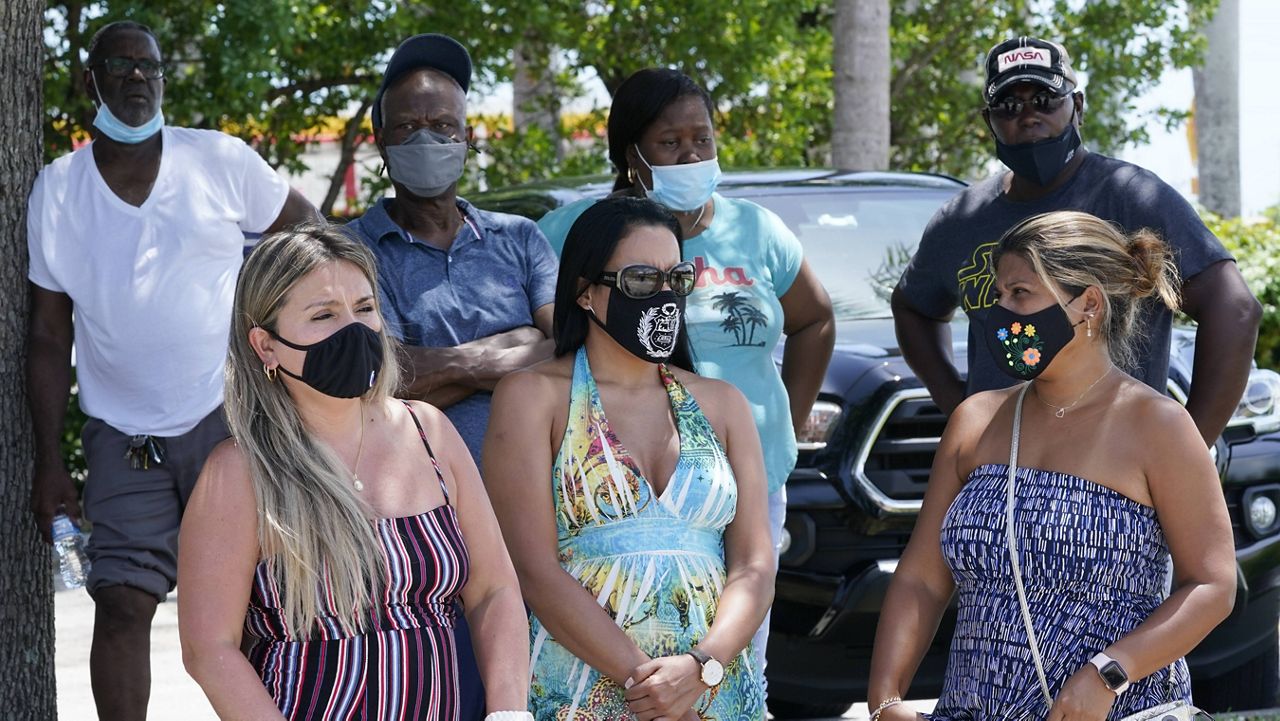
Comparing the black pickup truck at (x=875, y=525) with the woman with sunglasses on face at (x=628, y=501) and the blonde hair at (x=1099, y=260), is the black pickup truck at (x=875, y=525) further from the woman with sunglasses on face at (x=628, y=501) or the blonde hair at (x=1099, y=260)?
the blonde hair at (x=1099, y=260)

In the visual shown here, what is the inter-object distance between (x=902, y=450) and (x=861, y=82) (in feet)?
19.4

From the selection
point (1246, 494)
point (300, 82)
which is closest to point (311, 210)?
point (1246, 494)

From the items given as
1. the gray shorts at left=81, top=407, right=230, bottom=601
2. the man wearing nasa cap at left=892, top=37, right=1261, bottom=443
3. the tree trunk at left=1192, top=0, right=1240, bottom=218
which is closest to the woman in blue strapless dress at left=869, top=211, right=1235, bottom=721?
the man wearing nasa cap at left=892, top=37, right=1261, bottom=443

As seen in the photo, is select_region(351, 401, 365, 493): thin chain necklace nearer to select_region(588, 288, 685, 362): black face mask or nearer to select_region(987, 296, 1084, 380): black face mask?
select_region(588, 288, 685, 362): black face mask

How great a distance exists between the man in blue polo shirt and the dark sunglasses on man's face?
70cm

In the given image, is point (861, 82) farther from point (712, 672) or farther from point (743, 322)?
point (712, 672)

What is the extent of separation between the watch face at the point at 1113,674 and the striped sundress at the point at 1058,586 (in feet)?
0.35

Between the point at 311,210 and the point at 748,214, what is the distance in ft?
4.30

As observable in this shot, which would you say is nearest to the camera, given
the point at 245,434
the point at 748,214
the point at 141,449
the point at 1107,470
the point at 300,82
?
the point at 245,434

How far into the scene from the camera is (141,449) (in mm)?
4578

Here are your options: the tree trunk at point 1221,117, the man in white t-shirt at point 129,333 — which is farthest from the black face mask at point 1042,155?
the tree trunk at point 1221,117

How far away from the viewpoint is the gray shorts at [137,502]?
4.52 meters

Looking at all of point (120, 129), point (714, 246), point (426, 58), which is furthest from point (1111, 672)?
point (120, 129)

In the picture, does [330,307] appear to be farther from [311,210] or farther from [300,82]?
[300,82]
